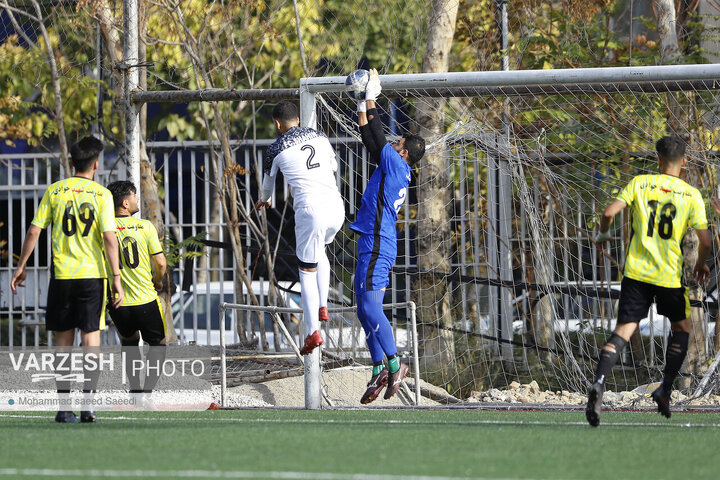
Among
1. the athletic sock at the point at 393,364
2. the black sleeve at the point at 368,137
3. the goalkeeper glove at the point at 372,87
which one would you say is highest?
the goalkeeper glove at the point at 372,87

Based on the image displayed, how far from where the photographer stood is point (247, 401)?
1047cm

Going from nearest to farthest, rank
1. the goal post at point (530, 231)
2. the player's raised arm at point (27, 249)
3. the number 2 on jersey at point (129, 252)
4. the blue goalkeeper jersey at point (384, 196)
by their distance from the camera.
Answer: the player's raised arm at point (27, 249) < the blue goalkeeper jersey at point (384, 196) < the number 2 on jersey at point (129, 252) < the goal post at point (530, 231)

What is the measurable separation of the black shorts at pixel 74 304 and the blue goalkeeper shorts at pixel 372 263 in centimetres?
203

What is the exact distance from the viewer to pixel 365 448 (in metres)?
5.64

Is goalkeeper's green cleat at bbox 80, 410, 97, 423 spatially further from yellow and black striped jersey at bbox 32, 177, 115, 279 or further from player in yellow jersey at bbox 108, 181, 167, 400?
player in yellow jersey at bbox 108, 181, 167, 400

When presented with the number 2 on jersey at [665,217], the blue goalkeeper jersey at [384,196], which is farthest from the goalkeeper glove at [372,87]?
the number 2 on jersey at [665,217]

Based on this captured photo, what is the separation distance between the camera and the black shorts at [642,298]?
22.6 feet

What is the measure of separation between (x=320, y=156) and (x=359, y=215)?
57 cm

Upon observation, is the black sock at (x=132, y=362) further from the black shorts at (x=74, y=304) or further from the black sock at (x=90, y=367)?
the black shorts at (x=74, y=304)

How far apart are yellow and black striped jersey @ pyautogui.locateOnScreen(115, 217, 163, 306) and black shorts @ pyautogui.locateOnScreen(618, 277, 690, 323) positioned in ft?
13.4

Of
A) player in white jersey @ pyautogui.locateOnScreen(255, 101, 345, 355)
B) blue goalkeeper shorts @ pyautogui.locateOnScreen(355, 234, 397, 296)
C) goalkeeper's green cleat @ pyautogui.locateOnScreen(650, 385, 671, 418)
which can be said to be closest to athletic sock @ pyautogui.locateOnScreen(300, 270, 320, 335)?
player in white jersey @ pyautogui.locateOnScreen(255, 101, 345, 355)

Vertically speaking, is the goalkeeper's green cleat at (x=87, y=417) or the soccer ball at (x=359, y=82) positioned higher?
the soccer ball at (x=359, y=82)

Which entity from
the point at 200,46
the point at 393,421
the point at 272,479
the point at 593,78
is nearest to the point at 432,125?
the point at 200,46

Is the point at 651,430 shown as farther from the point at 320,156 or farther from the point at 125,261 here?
the point at 125,261
